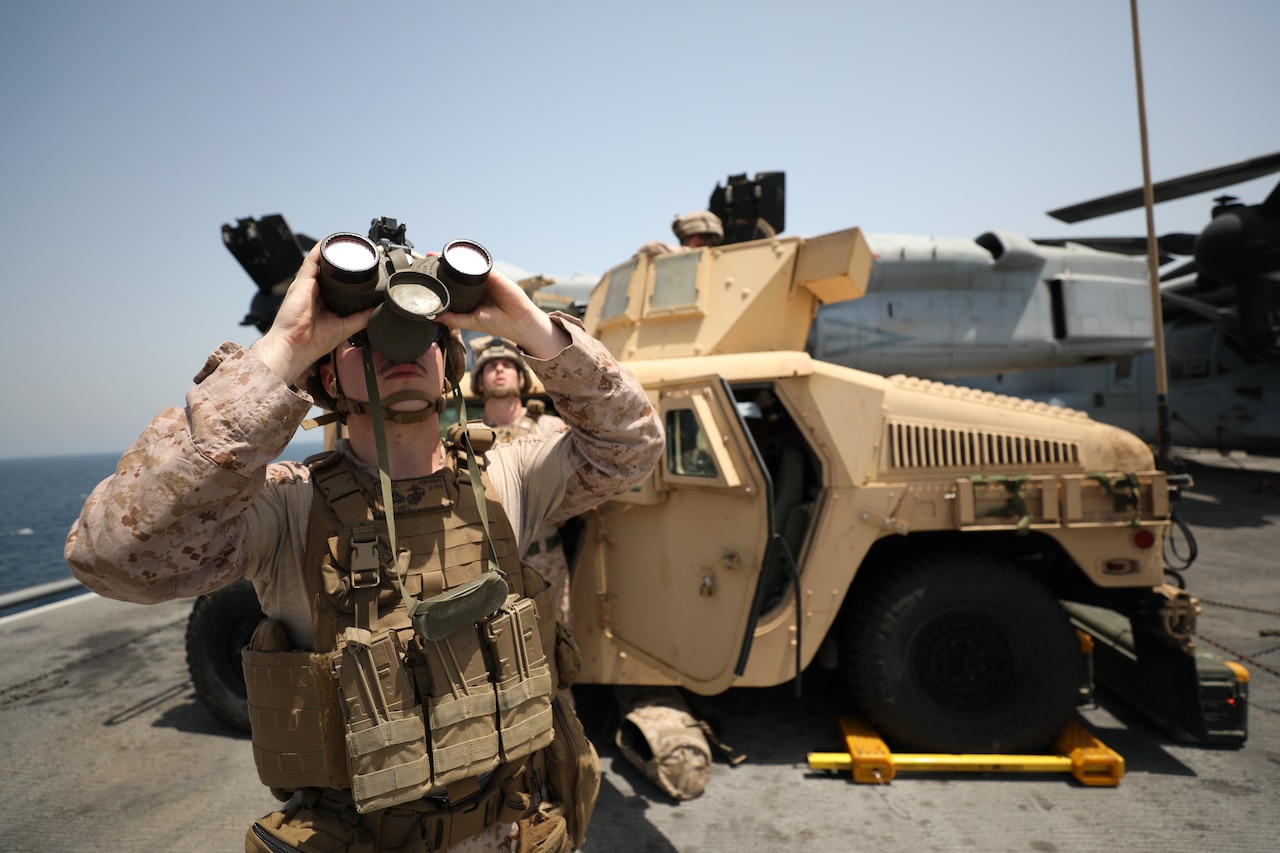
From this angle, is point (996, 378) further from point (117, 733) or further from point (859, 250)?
point (117, 733)

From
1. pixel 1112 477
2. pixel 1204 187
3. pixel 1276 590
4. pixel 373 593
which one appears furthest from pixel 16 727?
pixel 1204 187

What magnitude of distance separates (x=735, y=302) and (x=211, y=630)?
10.9ft

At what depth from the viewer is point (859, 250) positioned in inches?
141

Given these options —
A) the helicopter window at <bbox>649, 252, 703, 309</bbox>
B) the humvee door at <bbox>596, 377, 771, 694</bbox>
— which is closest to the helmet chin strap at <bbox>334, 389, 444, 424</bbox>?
the humvee door at <bbox>596, 377, 771, 694</bbox>

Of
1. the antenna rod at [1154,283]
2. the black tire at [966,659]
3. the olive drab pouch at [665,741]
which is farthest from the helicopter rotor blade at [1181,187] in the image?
the olive drab pouch at [665,741]

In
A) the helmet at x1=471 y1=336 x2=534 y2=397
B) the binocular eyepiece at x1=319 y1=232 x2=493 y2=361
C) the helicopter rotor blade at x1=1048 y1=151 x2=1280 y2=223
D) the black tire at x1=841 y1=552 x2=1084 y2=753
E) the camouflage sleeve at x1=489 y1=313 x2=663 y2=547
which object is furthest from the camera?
the helicopter rotor blade at x1=1048 y1=151 x2=1280 y2=223

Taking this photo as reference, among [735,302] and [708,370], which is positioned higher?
[735,302]

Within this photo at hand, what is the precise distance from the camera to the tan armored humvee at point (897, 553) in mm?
3182

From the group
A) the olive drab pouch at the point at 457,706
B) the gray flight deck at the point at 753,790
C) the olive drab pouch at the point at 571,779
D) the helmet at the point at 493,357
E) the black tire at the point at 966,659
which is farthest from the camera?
the helmet at the point at 493,357

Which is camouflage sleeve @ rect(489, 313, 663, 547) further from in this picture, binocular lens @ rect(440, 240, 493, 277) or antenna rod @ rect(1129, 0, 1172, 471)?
antenna rod @ rect(1129, 0, 1172, 471)

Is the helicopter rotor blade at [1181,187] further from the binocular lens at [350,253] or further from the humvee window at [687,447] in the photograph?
the binocular lens at [350,253]

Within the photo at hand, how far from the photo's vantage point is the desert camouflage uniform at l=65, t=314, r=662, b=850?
3.68 ft

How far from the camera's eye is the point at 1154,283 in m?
3.68

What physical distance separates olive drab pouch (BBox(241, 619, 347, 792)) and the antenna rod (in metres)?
3.83
